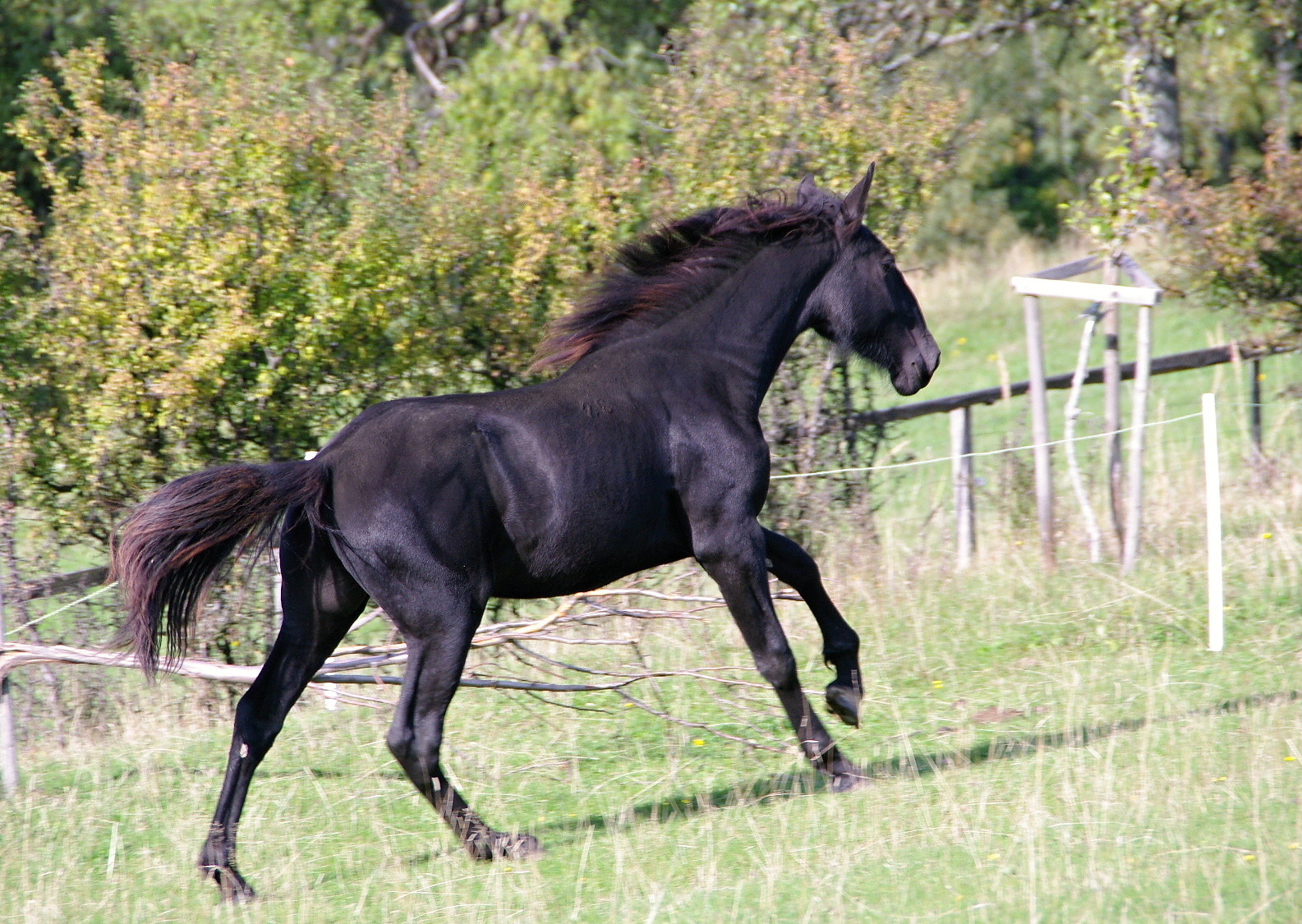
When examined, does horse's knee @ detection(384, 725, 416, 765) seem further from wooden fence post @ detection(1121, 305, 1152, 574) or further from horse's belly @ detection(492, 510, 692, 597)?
wooden fence post @ detection(1121, 305, 1152, 574)

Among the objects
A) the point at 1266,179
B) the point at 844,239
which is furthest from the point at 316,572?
the point at 1266,179

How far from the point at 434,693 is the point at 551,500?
80 cm

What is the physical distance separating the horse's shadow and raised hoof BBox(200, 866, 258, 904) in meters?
1.17

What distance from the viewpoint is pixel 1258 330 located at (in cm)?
1034

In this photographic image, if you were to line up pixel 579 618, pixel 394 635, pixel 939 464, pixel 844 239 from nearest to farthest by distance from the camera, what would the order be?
pixel 844 239, pixel 579 618, pixel 394 635, pixel 939 464

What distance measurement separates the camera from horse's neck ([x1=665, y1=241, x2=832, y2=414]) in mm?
5395

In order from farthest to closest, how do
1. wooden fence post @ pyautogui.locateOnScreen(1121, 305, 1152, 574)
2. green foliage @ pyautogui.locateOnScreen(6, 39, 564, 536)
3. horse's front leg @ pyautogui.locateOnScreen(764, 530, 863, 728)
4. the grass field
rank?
wooden fence post @ pyautogui.locateOnScreen(1121, 305, 1152, 574), green foliage @ pyautogui.locateOnScreen(6, 39, 564, 536), horse's front leg @ pyautogui.locateOnScreen(764, 530, 863, 728), the grass field

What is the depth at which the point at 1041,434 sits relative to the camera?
28.6 ft

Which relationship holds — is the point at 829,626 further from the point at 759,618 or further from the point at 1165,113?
the point at 1165,113

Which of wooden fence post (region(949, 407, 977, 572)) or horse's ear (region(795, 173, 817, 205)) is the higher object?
horse's ear (region(795, 173, 817, 205))

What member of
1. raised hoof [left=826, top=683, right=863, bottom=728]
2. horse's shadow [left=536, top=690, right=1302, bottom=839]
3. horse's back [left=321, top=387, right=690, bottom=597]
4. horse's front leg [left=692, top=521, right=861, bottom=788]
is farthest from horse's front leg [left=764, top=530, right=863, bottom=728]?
horse's back [left=321, top=387, right=690, bottom=597]

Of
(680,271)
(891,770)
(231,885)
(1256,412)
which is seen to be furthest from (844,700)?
(1256,412)

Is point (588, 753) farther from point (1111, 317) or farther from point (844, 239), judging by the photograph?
point (1111, 317)

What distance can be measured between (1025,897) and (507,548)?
2.12 metres
